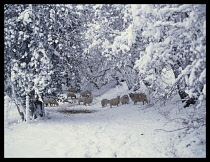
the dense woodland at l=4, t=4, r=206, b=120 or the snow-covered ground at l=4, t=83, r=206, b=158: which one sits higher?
the dense woodland at l=4, t=4, r=206, b=120

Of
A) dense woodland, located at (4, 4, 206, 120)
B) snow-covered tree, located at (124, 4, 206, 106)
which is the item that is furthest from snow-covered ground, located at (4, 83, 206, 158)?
snow-covered tree, located at (124, 4, 206, 106)

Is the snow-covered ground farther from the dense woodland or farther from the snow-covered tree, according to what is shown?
the snow-covered tree

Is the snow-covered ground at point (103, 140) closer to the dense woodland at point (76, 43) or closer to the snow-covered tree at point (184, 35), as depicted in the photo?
the dense woodland at point (76, 43)

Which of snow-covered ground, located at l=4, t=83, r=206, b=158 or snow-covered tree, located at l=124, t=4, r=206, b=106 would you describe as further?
snow-covered ground, located at l=4, t=83, r=206, b=158

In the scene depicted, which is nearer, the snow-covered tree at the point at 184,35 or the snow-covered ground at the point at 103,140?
the snow-covered tree at the point at 184,35

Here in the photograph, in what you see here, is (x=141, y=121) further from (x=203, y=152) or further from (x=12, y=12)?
(x=12, y=12)

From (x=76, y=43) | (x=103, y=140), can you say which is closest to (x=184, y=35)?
(x=103, y=140)

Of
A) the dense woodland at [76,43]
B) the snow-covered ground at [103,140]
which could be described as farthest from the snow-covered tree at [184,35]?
the snow-covered ground at [103,140]

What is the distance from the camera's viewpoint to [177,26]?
18.3ft

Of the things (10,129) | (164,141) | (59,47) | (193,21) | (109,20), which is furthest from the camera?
(109,20)

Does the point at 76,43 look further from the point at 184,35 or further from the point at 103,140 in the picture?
the point at 184,35
